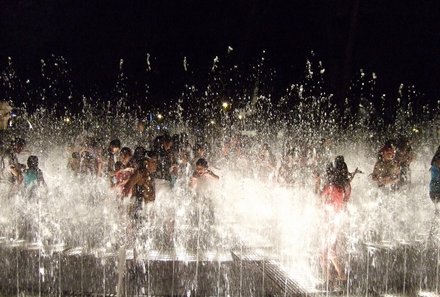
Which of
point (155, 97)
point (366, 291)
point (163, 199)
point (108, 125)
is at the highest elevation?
point (155, 97)

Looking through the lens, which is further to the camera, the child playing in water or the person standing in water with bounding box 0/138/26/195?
the person standing in water with bounding box 0/138/26/195

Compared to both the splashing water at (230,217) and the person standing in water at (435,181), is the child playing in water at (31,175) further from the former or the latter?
the person standing in water at (435,181)

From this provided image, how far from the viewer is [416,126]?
94.3ft

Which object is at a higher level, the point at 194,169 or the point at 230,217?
the point at 194,169

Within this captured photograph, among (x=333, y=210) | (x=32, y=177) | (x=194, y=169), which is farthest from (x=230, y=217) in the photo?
(x=333, y=210)

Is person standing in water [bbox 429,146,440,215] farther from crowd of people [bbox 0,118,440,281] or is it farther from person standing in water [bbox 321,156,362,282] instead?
person standing in water [bbox 321,156,362,282]

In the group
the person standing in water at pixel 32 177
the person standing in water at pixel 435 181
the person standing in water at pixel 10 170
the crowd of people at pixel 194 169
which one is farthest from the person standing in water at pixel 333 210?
the person standing in water at pixel 10 170

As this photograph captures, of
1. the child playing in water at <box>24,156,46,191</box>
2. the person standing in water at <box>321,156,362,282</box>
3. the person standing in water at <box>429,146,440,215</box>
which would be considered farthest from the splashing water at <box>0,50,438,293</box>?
the person standing in water at <box>429,146,440,215</box>

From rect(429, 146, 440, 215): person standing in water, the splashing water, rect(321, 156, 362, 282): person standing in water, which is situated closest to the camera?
rect(321, 156, 362, 282): person standing in water

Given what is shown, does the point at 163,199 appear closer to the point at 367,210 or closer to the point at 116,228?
the point at 116,228

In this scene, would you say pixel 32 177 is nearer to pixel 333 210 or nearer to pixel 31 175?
pixel 31 175

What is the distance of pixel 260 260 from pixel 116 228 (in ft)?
9.62

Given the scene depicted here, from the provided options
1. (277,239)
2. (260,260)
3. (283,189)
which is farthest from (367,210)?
(260,260)

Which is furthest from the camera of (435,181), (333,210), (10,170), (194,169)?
(194,169)
